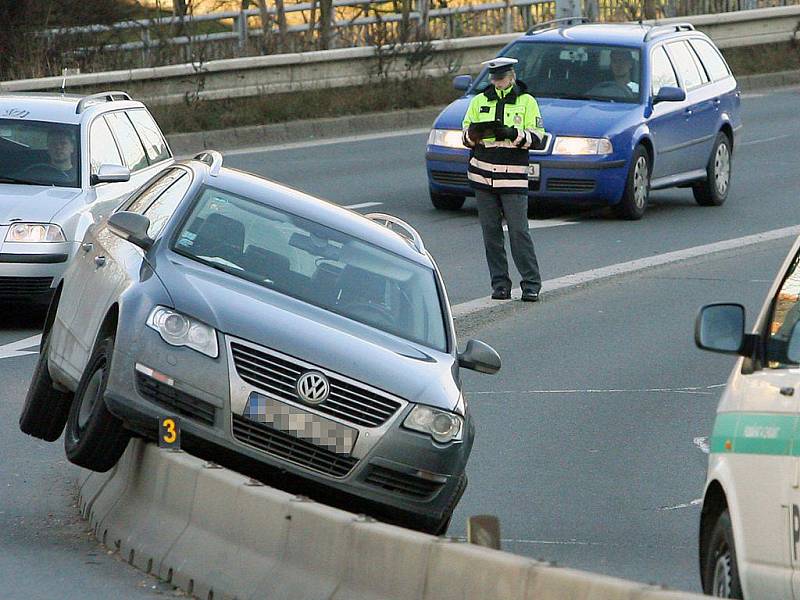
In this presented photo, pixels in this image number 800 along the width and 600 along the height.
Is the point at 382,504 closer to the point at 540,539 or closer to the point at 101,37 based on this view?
the point at 540,539

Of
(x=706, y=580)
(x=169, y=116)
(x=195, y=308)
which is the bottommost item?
(x=169, y=116)

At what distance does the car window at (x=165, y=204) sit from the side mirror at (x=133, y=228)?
11 cm

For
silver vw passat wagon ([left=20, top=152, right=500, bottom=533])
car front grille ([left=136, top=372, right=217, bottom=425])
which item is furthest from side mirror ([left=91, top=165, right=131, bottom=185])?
car front grille ([left=136, top=372, right=217, bottom=425])

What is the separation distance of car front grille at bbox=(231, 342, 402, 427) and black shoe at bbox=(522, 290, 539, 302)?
7.49 meters

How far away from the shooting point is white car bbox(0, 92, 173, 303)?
1368 cm

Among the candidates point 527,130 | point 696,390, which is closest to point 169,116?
point 527,130

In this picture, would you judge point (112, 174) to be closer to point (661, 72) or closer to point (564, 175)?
point (564, 175)

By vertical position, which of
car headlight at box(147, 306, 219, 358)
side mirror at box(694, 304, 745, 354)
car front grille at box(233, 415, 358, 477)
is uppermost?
side mirror at box(694, 304, 745, 354)

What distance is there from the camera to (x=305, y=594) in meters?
6.51

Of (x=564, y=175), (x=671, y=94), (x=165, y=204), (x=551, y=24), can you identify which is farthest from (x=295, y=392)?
(x=551, y=24)

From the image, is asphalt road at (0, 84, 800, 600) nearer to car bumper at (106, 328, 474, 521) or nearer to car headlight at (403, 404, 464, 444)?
car bumper at (106, 328, 474, 521)

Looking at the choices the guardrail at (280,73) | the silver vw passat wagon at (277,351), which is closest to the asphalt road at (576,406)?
the silver vw passat wagon at (277,351)

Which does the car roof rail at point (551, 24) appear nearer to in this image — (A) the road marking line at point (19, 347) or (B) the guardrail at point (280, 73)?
(B) the guardrail at point (280, 73)

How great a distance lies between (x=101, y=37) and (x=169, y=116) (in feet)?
12.6
